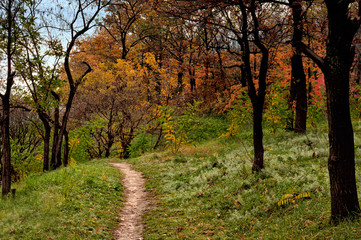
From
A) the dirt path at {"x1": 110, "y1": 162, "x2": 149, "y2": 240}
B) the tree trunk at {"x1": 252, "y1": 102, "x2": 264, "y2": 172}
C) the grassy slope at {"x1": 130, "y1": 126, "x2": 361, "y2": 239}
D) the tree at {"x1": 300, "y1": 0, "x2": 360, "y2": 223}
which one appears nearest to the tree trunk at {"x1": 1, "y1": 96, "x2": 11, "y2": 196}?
the dirt path at {"x1": 110, "y1": 162, "x2": 149, "y2": 240}

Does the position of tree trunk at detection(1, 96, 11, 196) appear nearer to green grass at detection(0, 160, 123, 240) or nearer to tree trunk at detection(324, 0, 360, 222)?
green grass at detection(0, 160, 123, 240)

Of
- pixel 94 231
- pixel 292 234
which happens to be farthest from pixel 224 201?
pixel 94 231

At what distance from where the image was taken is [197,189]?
8547mm

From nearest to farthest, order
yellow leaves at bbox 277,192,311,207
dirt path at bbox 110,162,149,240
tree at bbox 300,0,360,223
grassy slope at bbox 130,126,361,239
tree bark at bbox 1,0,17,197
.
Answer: tree at bbox 300,0,360,223
grassy slope at bbox 130,126,361,239
yellow leaves at bbox 277,192,311,207
dirt path at bbox 110,162,149,240
tree bark at bbox 1,0,17,197

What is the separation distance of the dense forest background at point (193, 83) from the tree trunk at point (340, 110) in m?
0.02

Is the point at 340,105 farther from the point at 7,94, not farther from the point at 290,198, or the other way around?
the point at 7,94

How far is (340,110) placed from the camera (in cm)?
430

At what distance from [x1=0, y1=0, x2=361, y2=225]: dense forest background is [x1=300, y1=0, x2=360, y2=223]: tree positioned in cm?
1

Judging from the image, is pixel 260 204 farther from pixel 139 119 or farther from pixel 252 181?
pixel 139 119

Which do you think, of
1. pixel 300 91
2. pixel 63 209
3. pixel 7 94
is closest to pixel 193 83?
pixel 300 91

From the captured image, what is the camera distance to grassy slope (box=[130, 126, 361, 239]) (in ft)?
16.6

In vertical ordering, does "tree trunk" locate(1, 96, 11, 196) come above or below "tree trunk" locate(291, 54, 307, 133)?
below

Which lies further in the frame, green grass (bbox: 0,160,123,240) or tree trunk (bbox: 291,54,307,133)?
tree trunk (bbox: 291,54,307,133)

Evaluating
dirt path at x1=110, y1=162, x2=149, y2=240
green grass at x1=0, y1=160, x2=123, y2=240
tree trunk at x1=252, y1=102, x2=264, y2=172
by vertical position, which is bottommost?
dirt path at x1=110, y1=162, x2=149, y2=240
